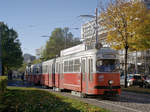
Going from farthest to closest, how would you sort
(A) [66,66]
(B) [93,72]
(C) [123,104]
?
(A) [66,66]
(B) [93,72]
(C) [123,104]

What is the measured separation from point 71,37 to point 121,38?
50.8 meters

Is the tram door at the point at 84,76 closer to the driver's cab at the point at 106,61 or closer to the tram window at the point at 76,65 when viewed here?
the tram window at the point at 76,65

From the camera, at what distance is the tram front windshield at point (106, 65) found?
15.0 metres

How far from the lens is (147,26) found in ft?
83.4

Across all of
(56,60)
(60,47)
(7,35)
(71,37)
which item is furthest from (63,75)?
(71,37)

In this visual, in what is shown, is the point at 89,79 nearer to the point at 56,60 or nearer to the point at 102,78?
the point at 102,78

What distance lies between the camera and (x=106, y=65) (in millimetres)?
15156

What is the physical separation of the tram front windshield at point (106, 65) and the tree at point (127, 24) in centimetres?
1136

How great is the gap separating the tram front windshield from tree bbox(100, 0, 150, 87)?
11.4 metres

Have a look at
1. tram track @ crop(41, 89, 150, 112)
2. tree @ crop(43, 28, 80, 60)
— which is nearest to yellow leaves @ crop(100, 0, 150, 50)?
tram track @ crop(41, 89, 150, 112)

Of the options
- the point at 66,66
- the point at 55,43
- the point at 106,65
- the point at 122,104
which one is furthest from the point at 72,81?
the point at 55,43

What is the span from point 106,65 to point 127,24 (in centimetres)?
1231

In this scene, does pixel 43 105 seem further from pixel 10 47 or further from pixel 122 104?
pixel 10 47

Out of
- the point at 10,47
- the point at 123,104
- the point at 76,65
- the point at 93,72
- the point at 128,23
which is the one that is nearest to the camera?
the point at 123,104
